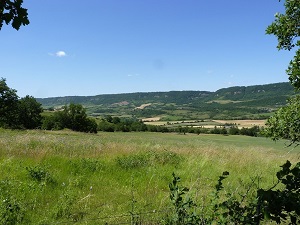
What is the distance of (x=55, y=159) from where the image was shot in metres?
11.1

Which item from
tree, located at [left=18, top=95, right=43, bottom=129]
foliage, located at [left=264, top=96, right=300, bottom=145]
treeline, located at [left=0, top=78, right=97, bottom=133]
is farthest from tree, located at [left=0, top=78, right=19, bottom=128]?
foliage, located at [left=264, top=96, right=300, bottom=145]

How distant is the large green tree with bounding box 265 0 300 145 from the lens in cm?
916

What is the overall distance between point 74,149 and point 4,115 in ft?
210

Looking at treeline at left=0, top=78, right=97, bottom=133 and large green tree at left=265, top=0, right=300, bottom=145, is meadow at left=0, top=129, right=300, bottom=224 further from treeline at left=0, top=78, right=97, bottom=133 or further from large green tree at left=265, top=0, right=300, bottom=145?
treeline at left=0, top=78, right=97, bottom=133

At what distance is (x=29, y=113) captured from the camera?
299 feet

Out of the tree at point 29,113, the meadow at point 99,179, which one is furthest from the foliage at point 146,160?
the tree at point 29,113

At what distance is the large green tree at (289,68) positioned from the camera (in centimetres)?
916

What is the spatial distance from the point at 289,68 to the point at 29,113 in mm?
92385

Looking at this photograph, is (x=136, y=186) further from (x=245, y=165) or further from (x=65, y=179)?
(x=245, y=165)

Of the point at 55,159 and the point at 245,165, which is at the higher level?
the point at 55,159

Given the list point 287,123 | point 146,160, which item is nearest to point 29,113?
point 146,160

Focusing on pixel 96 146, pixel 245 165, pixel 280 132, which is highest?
pixel 280 132

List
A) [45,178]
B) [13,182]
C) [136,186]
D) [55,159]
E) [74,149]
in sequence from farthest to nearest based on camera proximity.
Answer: [74,149]
[55,159]
[136,186]
[45,178]
[13,182]

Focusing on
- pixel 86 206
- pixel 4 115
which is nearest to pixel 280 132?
pixel 86 206
